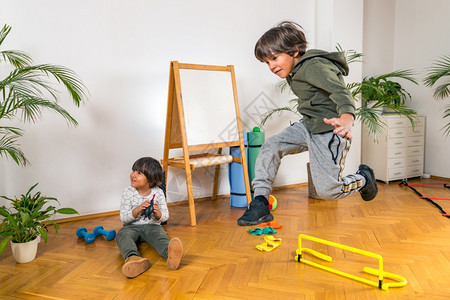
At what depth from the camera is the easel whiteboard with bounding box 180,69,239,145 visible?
3297 millimetres

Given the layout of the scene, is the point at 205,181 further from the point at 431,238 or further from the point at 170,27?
the point at 431,238

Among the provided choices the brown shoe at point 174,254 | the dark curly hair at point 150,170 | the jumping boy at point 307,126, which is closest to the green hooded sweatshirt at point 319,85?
the jumping boy at point 307,126

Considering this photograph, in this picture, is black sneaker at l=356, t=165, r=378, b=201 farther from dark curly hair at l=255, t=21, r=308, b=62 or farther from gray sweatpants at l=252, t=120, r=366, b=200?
dark curly hair at l=255, t=21, r=308, b=62

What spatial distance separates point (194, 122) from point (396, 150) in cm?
272

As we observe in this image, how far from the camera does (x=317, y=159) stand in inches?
82.1

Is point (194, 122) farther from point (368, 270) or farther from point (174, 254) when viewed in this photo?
point (368, 270)

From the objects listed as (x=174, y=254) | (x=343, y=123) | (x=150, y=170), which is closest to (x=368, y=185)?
(x=343, y=123)

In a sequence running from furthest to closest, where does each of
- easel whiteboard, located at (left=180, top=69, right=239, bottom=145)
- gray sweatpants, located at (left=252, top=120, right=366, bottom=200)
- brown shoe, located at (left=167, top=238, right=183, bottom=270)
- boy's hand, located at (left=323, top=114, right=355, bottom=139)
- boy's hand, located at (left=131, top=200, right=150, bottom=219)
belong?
easel whiteboard, located at (left=180, top=69, right=239, bottom=145), boy's hand, located at (left=131, top=200, right=150, bottom=219), brown shoe, located at (left=167, top=238, right=183, bottom=270), gray sweatpants, located at (left=252, top=120, right=366, bottom=200), boy's hand, located at (left=323, top=114, right=355, bottom=139)

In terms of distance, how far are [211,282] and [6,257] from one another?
1.43 meters

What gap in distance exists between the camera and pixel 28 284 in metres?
2.07

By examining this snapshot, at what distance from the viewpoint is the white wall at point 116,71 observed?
3166 millimetres

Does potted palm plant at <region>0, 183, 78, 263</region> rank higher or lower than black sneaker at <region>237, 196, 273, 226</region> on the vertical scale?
lower

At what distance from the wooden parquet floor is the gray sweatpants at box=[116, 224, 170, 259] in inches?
2.9

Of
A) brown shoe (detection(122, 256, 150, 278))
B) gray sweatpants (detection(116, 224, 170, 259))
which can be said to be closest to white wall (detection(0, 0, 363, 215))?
gray sweatpants (detection(116, 224, 170, 259))
